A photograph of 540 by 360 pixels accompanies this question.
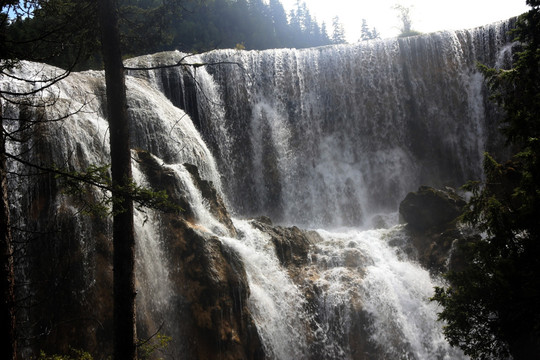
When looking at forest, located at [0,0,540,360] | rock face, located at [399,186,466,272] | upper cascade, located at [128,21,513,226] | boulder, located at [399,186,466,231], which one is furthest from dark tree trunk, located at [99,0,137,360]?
upper cascade, located at [128,21,513,226]

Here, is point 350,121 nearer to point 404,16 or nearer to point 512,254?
point 512,254

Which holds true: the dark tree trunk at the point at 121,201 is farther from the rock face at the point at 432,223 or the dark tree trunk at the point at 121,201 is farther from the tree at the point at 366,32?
the tree at the point at 366,32

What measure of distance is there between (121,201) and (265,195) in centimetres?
1789

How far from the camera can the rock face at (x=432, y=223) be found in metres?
14.2

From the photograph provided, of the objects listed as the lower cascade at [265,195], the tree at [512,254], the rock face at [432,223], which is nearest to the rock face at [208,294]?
the lower cascade at [265,195]

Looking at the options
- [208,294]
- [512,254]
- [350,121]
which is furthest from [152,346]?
[350,121]

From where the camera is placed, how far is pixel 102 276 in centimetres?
876

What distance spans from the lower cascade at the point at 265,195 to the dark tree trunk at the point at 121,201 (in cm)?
53

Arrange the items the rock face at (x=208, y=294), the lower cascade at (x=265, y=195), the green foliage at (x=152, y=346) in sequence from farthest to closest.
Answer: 1. the rock face at (x=208, y=294)
2. the lower cascade at (x=265, y=195)
3. the green foliage at (x=152, y=346)

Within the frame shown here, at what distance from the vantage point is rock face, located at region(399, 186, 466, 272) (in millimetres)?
14211

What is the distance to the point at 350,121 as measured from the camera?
25.0 metres

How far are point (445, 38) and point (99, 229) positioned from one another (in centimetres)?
2235

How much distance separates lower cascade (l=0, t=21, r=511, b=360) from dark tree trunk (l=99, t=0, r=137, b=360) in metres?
0.53

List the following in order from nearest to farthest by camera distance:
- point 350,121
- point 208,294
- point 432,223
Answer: point 208,294 → point 432,223 → point 350,121
